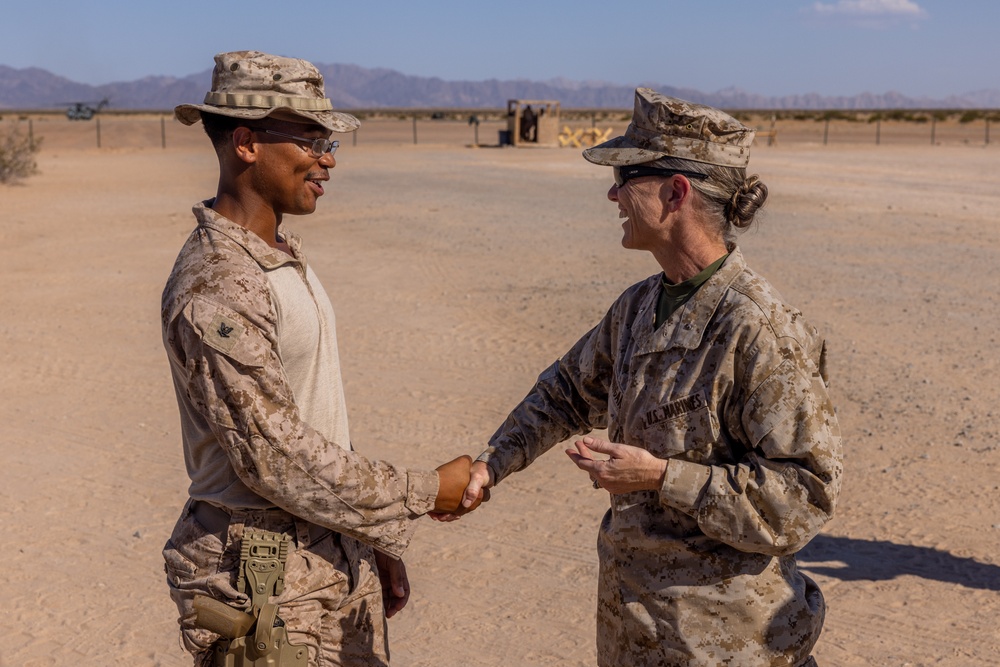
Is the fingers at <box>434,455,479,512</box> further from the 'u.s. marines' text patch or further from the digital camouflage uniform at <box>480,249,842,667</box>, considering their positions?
the 'u.s. marines' text patch

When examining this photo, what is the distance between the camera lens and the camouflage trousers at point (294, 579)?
273 cm

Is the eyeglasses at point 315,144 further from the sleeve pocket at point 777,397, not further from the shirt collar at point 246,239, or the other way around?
the sleeve pocket at point 777,397

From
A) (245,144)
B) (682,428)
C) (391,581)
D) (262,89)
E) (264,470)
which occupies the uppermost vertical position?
(262,89)

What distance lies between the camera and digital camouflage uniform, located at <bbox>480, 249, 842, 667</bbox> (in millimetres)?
2498

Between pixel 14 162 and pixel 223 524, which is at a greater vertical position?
pixel 14 162

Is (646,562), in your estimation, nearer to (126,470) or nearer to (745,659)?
(745,659)

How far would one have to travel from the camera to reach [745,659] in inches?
103

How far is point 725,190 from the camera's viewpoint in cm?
274

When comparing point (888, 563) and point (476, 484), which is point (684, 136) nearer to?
point (476, 484)

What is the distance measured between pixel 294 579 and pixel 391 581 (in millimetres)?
528

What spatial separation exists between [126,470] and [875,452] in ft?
16.0

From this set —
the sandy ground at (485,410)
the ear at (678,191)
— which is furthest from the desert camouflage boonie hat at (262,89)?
the sandy ground at (485,410)

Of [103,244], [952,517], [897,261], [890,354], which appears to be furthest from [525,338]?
[103,244]

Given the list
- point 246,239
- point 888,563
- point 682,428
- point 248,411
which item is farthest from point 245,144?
point 888,563
